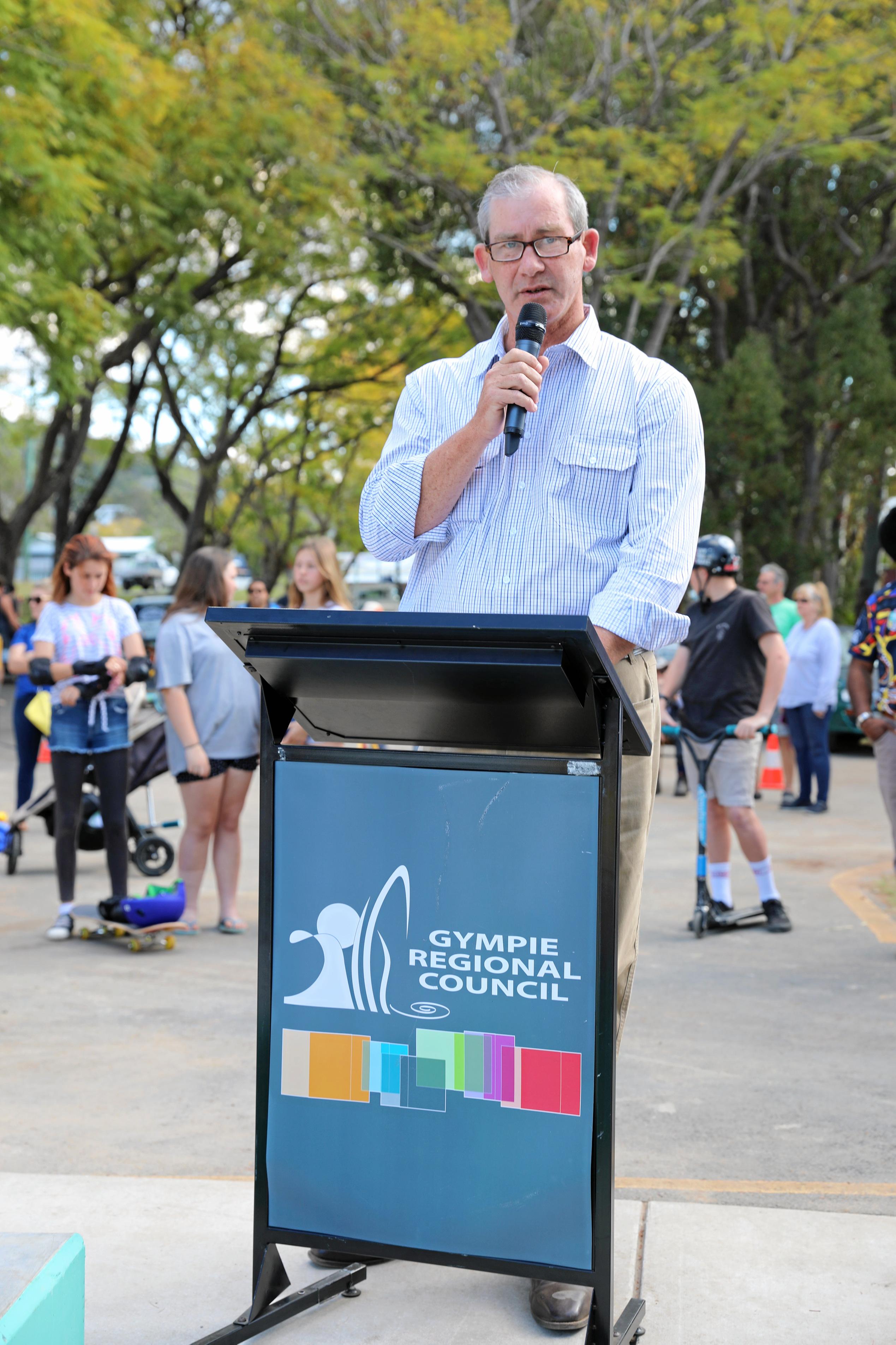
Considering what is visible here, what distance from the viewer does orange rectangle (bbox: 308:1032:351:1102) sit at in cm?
250

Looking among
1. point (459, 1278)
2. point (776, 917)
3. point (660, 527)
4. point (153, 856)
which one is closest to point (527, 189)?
point (660, 527)

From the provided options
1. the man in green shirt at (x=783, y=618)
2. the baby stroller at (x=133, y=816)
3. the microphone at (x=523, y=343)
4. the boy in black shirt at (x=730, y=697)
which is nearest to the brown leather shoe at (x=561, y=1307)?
the microphone at (x=523, y=343)

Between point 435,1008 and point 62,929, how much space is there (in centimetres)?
482

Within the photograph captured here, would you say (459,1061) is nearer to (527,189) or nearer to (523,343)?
(523,343)

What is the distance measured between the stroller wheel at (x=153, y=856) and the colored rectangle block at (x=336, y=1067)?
632 centimetres

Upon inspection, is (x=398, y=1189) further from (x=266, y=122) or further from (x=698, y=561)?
(x=266, y=122)

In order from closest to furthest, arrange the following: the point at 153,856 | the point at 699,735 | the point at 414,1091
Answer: the point at 414,1091, the point at 699,735, the point at 153,856

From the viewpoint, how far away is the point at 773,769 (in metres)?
11.6

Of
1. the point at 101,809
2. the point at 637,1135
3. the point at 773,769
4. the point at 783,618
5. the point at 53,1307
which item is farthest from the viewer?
the point at 783,618

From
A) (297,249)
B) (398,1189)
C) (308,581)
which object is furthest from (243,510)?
(398,1189)

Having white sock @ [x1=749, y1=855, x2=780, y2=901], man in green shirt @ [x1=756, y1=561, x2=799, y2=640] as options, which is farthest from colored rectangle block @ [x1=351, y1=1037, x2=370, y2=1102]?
man in green shirt @ [x1=756, y1=561, x2=799, y2=640]

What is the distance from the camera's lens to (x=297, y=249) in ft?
70.4

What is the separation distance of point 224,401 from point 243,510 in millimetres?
5372

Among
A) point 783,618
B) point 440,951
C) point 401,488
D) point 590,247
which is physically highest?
point 590,247
